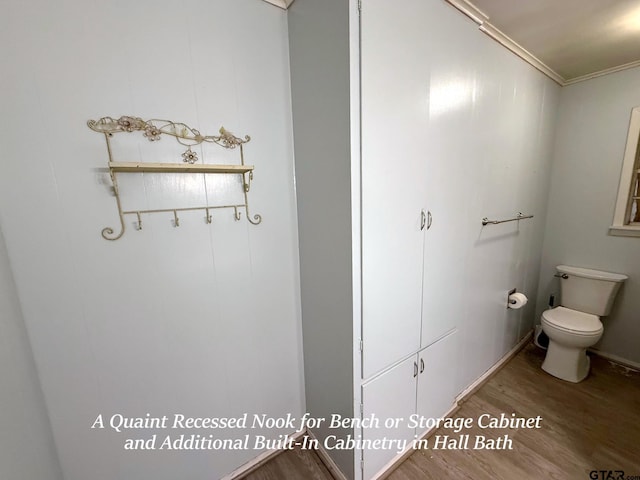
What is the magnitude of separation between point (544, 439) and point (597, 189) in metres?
2.03

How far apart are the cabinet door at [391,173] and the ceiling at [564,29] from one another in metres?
0.49

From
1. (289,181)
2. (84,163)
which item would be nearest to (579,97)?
(289,181)

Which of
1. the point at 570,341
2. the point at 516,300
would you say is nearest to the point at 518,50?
the point at 516,300

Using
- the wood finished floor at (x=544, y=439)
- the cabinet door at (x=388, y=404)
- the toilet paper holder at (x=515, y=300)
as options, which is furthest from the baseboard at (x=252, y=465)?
the toilet paper holder at (x=515, y=300)

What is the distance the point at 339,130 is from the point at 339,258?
0.53m

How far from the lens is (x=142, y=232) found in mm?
1005

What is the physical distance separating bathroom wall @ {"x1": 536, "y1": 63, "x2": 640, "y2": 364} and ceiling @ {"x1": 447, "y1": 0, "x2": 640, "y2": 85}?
22cm

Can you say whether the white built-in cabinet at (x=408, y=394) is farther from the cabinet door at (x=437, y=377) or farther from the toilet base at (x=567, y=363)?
the toilet base at (x=567, y=363)

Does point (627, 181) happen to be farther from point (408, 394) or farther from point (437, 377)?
point (408, 394)

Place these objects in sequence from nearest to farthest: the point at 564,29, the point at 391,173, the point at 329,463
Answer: the point at 391,173
the point at 329,463
the point at 564,29

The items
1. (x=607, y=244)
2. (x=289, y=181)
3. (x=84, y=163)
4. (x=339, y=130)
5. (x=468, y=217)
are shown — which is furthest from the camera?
(x=607, y=244)

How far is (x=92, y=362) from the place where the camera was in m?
0.96

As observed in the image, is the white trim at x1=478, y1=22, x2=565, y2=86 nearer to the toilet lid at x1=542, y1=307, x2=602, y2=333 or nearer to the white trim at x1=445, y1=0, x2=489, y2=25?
the white trim at x1=445, y1=0, x2=489, y2=25

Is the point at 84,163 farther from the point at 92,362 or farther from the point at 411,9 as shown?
the point at 411,9
